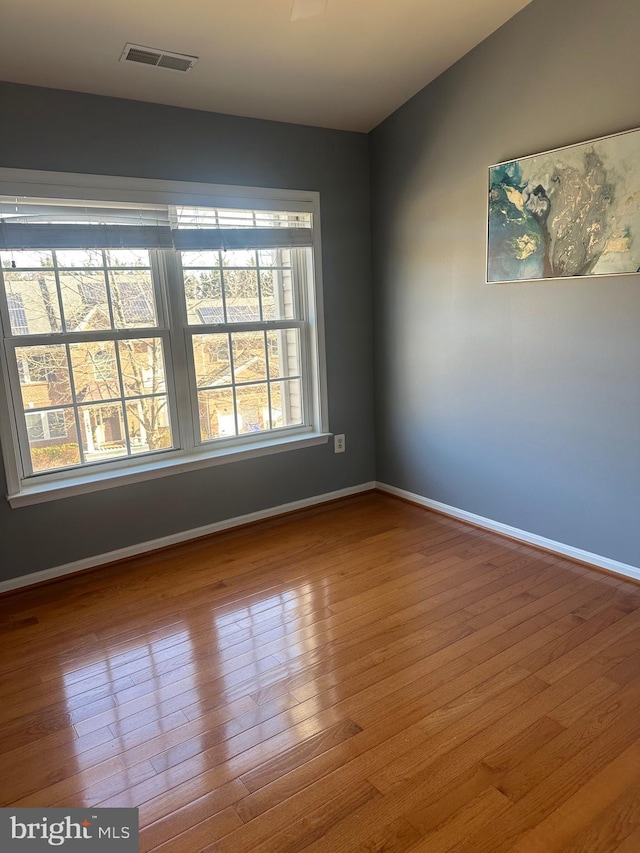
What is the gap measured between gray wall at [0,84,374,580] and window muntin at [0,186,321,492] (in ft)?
0.64

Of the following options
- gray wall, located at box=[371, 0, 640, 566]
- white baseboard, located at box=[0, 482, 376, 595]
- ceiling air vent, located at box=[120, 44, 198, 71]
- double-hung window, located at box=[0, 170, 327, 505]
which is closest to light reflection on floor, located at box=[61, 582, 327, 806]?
white baseboard, located at box=[0, 482, 376, 595]

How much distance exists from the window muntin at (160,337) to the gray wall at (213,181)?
7.6 inches

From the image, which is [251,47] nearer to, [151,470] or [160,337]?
[160,337]

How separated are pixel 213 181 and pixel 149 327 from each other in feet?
2.96

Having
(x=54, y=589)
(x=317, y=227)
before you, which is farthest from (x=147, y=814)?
(x=317, y=227)

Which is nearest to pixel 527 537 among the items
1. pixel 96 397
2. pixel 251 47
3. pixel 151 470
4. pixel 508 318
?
pixel 508 318

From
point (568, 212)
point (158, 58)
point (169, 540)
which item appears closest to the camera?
point (158, 58)

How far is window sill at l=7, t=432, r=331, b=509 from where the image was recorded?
9.35ft

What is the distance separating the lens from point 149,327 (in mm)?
3143

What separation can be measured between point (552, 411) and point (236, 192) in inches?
84.5

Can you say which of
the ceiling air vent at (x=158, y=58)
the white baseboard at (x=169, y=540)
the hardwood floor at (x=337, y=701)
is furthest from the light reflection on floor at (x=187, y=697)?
the ceiling air vent at (x=158, y=58)

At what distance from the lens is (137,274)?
3062 millimetres

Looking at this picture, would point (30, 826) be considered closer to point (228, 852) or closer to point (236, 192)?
point (228, 852)

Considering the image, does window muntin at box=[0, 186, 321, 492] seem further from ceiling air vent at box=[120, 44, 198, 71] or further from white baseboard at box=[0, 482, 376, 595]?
ceiling air vent at box=[120, 44, 198, 71]
